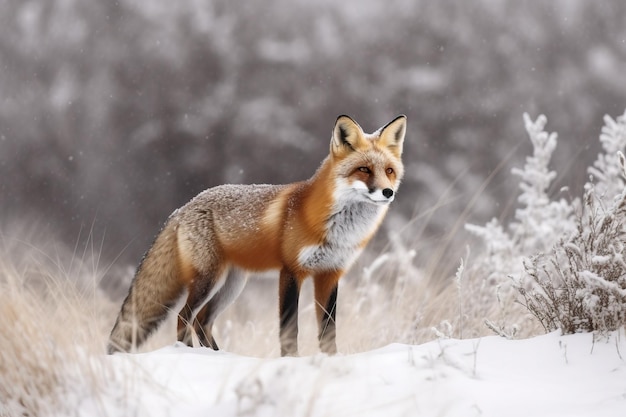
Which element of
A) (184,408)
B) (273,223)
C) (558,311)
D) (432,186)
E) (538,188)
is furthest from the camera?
(432,186)

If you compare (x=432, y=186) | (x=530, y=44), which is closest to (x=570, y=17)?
(x=530, y=44)

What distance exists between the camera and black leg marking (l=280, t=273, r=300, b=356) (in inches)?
138

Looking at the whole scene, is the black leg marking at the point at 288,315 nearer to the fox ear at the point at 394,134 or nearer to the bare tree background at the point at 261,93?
the fox ear at the point at 394,134

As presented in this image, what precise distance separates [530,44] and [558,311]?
11744mm

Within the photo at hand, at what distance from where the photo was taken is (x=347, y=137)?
3.54 m

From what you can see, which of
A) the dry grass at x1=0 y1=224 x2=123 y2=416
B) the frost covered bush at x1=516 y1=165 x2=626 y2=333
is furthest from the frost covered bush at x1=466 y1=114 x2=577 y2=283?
the dry grass at x1=0 y1=224 x2=123 y2=416

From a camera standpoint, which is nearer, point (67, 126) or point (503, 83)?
point (67, 126)

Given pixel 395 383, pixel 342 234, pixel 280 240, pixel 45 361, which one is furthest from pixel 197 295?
pixel 395 383

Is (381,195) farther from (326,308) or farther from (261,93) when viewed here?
(261,93)

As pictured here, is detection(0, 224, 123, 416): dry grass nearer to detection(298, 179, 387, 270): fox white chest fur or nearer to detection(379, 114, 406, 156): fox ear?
detection(298, 179, 387, 270): fox white chest fur

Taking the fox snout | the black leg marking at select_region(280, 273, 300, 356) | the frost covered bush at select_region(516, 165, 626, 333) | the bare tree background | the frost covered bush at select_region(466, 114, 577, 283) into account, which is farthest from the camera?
the bare tree background

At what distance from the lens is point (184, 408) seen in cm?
243

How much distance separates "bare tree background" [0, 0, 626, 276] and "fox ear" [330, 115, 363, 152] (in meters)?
8.00

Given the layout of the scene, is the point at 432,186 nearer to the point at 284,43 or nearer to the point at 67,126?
the point at 284,43
